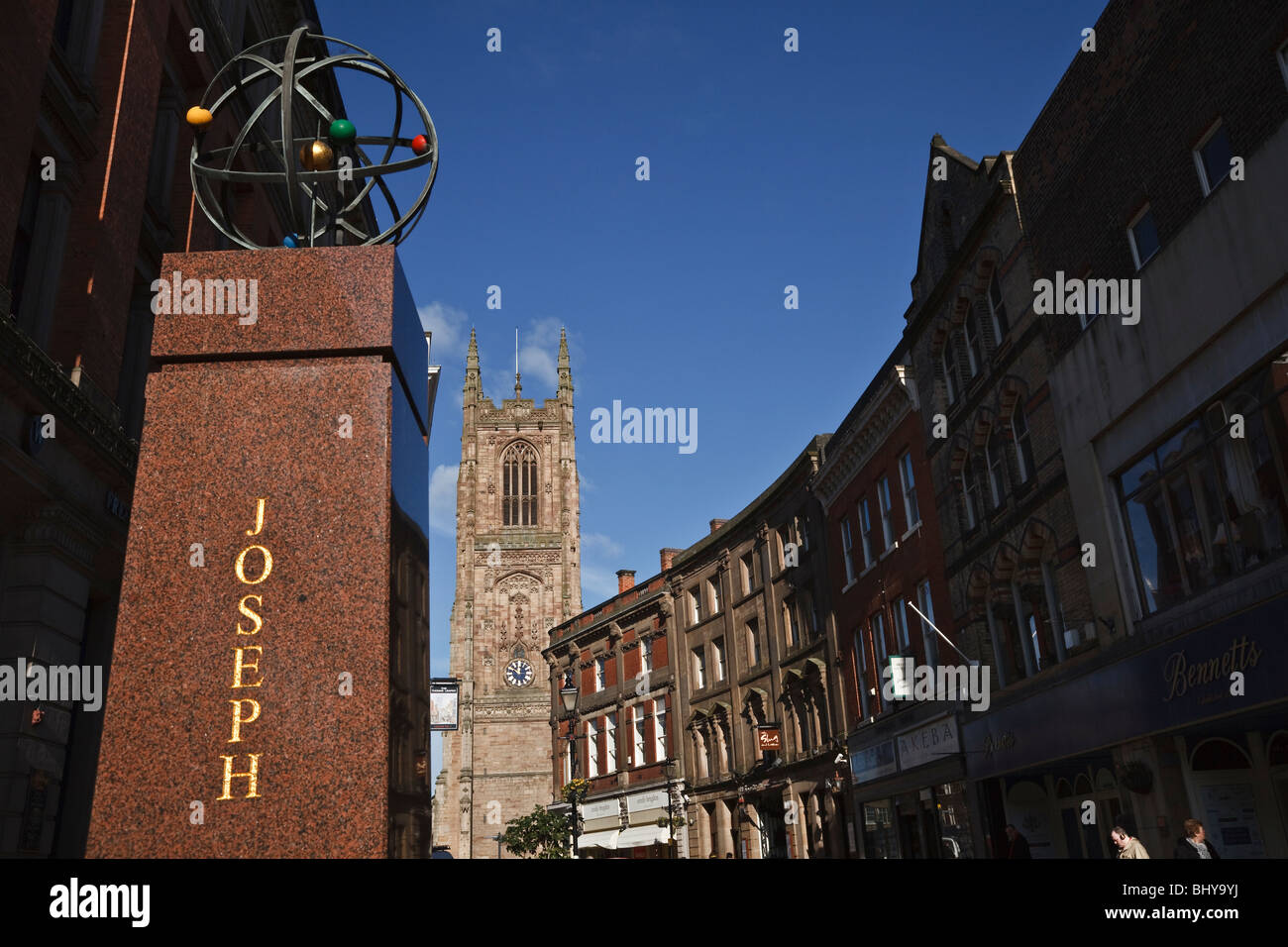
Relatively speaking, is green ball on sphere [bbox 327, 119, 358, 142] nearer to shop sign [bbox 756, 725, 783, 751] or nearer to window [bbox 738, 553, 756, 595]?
shop sign [bbox 756, 725, 783, 751]

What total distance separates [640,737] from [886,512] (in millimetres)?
23163

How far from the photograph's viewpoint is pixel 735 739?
38.7m

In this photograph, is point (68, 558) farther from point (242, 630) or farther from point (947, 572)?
point (947, 572)

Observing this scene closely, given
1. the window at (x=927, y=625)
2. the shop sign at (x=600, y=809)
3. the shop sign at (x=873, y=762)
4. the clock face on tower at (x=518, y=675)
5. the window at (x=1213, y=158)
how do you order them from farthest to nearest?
the clock face on tower at (x=518, y=675), the shop sign at (x=600, y=809), the shop sign at (x=873, y=762), the window at (x=927, y=625), the window at (x=1213, y=158)

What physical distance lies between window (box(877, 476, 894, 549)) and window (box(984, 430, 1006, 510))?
5.67 meters

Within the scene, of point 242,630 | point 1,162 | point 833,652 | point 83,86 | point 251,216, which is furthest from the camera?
point 833,652

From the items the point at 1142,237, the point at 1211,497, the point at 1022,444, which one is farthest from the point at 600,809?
the point at 1142,237

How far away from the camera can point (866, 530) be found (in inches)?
1125

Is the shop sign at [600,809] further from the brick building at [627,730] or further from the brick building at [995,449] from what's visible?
the brick building at [995,449]

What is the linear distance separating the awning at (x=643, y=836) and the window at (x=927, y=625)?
21.3 metres

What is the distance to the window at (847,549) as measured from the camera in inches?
1171

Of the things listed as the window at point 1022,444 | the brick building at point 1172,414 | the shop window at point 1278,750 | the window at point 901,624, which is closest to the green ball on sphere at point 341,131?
the brick building at point 1172,414
